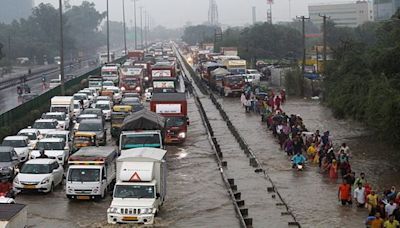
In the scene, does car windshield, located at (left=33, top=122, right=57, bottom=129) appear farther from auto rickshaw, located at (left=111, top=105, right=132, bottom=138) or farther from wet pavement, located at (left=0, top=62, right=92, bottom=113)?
wet pavement, located at (left=0, top=62, right=92, bottom=113)

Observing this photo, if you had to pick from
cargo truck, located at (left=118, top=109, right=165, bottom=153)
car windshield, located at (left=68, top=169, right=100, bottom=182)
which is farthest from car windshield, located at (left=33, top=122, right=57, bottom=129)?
car windshield, located at (left=68, top=169, right=100, bottom=182)

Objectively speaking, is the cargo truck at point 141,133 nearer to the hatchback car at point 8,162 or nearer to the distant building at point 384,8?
the hatchback car at point 8,162

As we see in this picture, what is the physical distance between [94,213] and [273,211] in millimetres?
5463

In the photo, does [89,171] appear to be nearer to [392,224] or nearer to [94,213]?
[94,213]

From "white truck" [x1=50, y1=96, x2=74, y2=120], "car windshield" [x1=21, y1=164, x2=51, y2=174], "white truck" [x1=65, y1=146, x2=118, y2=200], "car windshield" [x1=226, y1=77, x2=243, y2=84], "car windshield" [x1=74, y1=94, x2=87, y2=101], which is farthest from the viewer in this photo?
"car windshield" [x1=226, y1=77, x2=243, y2=84]

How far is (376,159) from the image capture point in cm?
3053

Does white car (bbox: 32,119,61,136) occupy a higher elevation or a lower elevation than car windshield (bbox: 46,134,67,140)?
higher

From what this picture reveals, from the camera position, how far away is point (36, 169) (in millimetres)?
23672

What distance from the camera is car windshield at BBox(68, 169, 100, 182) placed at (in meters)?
22.2

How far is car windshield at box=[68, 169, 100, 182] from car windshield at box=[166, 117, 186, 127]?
39.3 feet

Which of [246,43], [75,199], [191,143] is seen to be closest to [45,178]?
[75,199]

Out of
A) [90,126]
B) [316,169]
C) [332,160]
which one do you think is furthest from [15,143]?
[332,160]

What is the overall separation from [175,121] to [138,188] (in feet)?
48.2

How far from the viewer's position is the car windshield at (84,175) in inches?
875
